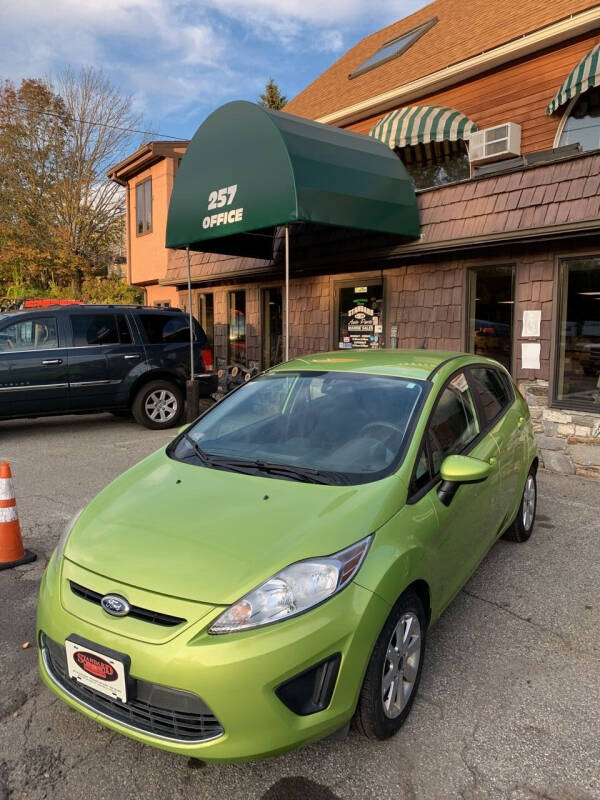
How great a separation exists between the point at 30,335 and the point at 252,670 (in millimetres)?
7403

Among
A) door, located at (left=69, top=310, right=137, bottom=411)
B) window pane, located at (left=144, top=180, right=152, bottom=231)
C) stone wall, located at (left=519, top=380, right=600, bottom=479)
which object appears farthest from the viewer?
window pane, located at (left=144, top=180, right=152, bottom=231)

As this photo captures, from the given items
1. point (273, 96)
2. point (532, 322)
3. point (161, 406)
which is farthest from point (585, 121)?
point (273, 96)

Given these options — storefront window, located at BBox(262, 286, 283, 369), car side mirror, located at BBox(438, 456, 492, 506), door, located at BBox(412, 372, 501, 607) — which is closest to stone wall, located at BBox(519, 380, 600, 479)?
door, located at BBox(412, 372, 501, 607)

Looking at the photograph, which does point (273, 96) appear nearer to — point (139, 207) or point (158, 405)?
point (139, 207)

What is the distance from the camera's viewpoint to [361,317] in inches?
360

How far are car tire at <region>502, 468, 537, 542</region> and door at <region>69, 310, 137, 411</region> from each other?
20.0 feet

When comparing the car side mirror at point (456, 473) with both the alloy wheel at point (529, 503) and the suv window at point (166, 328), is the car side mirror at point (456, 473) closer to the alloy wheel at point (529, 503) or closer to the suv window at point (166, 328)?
the alloy wheel at point (529, 503)

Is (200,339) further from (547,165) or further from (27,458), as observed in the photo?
(547,165)

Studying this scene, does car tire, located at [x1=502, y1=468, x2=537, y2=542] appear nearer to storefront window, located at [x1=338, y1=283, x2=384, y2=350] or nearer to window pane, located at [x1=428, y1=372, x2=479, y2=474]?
window pane, located at [x1=428, y1=372, x2=479, y2=474]

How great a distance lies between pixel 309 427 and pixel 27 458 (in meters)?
5.20

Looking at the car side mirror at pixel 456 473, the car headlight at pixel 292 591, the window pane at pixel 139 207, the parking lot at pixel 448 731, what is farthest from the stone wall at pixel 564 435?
the window pane at pixel 139 207

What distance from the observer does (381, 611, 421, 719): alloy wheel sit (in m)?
2.35

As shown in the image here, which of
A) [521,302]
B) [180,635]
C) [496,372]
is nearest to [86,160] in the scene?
[521,302]

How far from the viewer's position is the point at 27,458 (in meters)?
7.15
